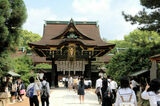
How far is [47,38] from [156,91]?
28.0 meters

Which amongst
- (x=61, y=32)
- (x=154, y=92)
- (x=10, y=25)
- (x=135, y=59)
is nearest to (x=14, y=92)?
(x=10, y=25)

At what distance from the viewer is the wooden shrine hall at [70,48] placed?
29.3 m

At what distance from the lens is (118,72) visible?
61.7 ft

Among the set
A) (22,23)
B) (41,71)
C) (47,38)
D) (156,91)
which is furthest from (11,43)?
(47,38)

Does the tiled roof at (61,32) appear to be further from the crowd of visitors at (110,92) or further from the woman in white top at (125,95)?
the woman in white top at (125,95)

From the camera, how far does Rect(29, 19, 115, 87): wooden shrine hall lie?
96.2 ft

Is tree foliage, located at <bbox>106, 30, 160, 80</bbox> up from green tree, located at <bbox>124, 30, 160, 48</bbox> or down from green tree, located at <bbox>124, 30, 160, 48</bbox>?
down

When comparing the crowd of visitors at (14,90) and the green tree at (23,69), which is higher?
the green tree at (23,69)

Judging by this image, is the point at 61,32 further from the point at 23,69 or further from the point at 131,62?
the point at 131,62

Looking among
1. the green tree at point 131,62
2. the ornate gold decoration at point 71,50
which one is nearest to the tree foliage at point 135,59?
the green tree at point 131,62

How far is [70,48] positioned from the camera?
29594 mm

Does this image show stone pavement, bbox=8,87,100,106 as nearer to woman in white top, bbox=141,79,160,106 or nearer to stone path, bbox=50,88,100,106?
stone path, bbox=50,88,100,106

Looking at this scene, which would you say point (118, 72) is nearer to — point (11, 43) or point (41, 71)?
point (11, 43)

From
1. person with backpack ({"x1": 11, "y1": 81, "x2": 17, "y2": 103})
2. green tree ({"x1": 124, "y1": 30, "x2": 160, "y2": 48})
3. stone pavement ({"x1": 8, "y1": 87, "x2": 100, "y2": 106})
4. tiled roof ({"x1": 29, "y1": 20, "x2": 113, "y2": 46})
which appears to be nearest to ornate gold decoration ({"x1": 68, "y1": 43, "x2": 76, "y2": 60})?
tiled roof ({"x1": 29, "y1": 20, "x2": 113, "y2": 46})
